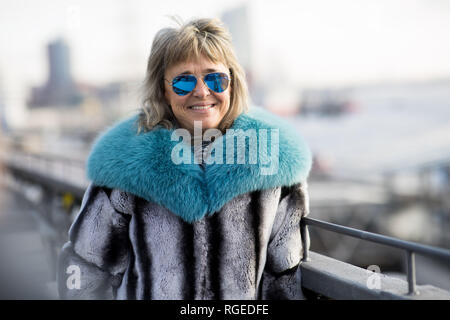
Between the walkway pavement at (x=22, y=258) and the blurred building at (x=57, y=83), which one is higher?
the blurred building at (x=57, y=83)

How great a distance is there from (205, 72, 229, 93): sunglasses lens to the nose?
0.06 feet

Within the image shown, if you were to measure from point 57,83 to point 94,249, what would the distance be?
120 ft

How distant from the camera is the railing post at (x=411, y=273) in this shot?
1562mm

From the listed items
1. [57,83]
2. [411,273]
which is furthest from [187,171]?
[57,83]

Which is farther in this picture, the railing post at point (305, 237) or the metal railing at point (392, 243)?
the railing post at point (305, 237)

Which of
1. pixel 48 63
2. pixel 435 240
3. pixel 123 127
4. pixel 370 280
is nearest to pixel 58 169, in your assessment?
pixel 123 127

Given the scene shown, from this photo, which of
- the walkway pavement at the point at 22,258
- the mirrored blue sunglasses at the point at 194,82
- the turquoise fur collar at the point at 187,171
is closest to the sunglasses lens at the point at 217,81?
the mirrored blue sunglasses at the point at 194,82

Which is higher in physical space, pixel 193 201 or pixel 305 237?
pixel 193 201

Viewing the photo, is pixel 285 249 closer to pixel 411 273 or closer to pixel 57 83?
pixel 411 273

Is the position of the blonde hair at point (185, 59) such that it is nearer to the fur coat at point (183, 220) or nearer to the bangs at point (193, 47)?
the bangs at point (193, 47)

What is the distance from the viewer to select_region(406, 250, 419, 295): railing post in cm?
156

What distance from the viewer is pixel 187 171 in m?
1.74

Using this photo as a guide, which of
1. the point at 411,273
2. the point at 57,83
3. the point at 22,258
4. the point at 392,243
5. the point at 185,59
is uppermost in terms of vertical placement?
the point at 57,83

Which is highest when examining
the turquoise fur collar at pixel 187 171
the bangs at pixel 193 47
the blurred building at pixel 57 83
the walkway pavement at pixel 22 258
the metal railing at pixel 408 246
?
the blurred building at pixel 57 83
